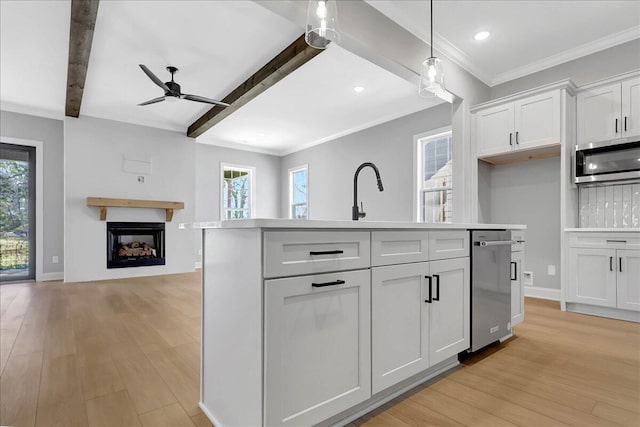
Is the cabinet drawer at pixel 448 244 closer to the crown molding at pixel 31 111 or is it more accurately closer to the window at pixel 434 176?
the window at pixel 434 176

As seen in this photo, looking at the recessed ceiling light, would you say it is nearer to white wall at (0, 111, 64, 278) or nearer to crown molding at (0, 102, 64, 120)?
crown molding at (0, 102, 64, 120)

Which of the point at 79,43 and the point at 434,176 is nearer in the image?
the point at 79,43

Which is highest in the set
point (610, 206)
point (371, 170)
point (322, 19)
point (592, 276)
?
point (322, 19)

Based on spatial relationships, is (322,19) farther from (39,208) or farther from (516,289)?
(39,208)

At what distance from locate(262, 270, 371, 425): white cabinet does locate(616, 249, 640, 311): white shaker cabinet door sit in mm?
3016

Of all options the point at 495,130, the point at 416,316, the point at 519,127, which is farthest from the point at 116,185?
the point at 519,127

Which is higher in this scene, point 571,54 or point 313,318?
point 571,54

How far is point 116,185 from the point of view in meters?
5.43

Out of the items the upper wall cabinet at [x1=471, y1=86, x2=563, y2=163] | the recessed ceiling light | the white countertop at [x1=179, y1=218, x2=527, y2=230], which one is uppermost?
the recessed ceiling light

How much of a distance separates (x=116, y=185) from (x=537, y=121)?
6.20 meters

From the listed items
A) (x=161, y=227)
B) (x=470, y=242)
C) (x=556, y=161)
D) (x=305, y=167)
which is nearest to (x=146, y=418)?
(x=470, y=242)

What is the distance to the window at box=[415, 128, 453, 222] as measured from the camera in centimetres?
497

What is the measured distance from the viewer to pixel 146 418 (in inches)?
56.8

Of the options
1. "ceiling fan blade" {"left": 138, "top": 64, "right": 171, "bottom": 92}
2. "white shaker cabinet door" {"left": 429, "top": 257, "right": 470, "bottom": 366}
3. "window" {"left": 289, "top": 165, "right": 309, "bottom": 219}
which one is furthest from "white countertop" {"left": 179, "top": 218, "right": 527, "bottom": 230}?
"window" {"left": 289, "top": 165, "right": 309, "bottom": 219}
